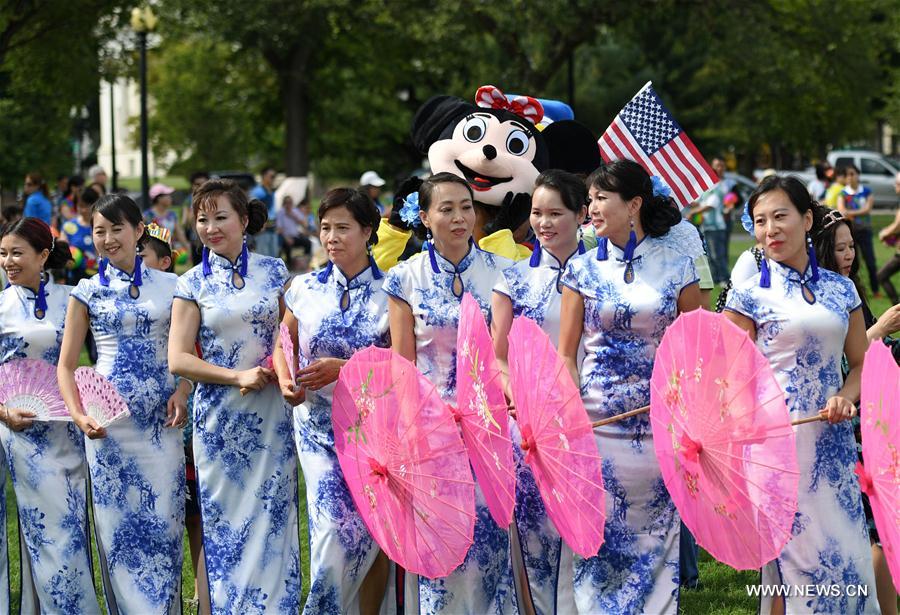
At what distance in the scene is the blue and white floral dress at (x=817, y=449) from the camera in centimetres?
427

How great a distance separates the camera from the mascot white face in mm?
6320

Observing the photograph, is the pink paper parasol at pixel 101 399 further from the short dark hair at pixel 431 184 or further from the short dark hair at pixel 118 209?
the short dark hair at pixel 431 184

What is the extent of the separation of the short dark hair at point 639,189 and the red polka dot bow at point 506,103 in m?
2.13

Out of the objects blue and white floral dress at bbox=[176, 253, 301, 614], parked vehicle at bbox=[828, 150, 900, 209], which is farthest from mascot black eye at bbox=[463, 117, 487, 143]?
parked vehicle at bbox=[828, 150, 900, 209]

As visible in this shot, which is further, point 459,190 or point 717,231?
point 717,231

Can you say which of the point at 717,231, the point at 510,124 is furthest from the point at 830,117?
the point at 510,124

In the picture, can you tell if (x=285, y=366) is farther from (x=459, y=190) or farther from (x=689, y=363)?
(x=689, y=363)

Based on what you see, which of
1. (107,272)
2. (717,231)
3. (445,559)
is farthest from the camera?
(717,231)

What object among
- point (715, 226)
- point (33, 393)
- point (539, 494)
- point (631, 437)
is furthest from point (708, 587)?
point (715, 226)

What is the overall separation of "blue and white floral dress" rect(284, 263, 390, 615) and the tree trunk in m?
25.4

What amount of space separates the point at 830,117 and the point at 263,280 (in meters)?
35.6

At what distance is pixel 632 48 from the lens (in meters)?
42.6

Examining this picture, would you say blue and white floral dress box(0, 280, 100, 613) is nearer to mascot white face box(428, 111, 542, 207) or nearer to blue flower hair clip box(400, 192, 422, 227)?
blue flower hair clip box(400, 192, 422, 227)

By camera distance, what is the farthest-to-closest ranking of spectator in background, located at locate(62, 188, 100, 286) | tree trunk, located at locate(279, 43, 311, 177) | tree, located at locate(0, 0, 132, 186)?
1. tree trunk, located at locate(279, 43, 311, 177)
2. tree, located at locate(0, 0, 132, 186)
3. spectator in background, located at locate(62, 188, 100, 286)
